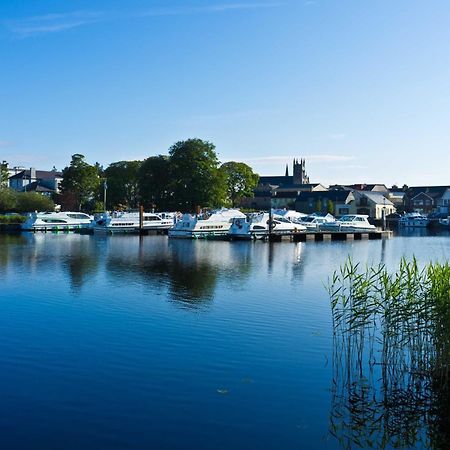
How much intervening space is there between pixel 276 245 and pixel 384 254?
1182cm

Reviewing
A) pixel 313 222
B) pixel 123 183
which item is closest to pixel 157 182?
pixel 123 183

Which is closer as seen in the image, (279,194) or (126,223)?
(126,223)

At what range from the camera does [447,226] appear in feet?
354

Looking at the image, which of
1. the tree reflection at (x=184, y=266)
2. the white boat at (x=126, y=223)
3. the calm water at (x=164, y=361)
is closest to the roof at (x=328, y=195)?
the white boat at (x=126, y=223)

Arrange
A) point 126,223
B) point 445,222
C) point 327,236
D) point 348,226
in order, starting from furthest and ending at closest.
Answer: point 445,222
point 126,223
point 348,226
point 327,236

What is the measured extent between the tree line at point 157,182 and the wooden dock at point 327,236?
28.0 metres

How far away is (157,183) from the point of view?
97625 mm

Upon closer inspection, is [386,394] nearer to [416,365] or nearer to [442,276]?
[416,365]

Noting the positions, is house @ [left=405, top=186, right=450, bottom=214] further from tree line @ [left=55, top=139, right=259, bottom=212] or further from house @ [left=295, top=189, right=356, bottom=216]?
tree line @ [left=55, top=139, right=259, bottom=212]

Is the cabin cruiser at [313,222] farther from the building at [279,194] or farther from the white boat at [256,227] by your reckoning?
the building at [279,194]

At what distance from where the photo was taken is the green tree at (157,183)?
9719 cm

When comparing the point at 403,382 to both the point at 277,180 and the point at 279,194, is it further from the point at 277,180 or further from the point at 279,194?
the point at 277,180

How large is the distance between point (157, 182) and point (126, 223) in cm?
2282

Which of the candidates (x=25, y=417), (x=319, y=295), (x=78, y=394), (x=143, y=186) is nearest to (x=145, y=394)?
(x=78, y=394)
